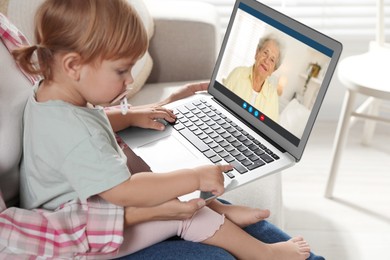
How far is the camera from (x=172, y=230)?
4.00ft

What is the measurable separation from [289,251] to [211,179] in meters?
0.29

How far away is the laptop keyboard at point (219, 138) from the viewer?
4.30 ft

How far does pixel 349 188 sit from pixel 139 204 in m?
1.32

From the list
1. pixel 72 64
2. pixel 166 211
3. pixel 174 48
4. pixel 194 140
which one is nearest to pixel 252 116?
pixel 194 140

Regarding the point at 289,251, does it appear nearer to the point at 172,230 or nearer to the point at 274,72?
the point at 172,230

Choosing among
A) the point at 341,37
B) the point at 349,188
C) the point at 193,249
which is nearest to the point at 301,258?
the point at 193,249

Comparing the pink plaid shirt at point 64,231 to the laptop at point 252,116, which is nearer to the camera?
the pink plaid shirt at point 64,231

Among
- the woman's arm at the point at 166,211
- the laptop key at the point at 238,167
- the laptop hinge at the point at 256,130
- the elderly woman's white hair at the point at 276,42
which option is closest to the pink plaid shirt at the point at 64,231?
the woman's arm at the point at 166,211

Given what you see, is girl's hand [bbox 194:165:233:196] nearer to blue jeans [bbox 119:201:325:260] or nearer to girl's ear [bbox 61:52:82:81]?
blue jeans [bbox 119:201:325:260]

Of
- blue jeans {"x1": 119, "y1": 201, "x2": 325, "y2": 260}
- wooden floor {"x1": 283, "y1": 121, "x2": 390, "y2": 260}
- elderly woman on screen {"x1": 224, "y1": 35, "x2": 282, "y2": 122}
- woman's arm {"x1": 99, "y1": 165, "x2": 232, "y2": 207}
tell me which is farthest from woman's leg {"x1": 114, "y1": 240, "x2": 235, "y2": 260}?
wooden floor {"x1": 283, "y1": 121, "x2": 390, "y2": 260}

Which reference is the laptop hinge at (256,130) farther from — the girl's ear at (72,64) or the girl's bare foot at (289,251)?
the girl's ear at (72,64)

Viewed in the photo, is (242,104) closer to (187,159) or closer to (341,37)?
(187,159)

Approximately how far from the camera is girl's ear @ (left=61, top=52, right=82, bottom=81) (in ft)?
3.57

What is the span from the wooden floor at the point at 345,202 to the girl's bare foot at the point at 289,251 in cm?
65
